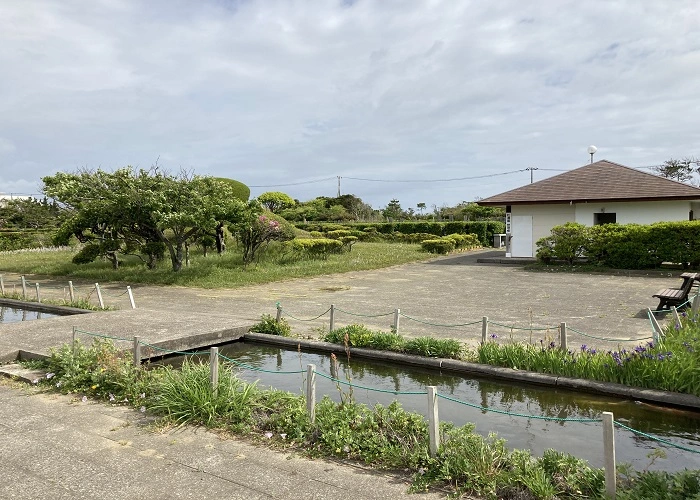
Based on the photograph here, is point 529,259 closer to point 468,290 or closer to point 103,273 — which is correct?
point 468,290

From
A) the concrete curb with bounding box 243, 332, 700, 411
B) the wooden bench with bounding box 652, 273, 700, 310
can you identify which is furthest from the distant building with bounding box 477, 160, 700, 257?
the concrete curb with bounding box 243, 332, 700, 411

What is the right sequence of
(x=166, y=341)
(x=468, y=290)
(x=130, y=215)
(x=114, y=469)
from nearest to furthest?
(x=114, y=469)
(x=166, y=341)
(x=468, y=290)
(x=130, y=215)

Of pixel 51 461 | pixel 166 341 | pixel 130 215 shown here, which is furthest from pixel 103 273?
pixel 51 461

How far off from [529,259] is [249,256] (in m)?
12.2

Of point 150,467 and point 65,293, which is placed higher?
point 65,293

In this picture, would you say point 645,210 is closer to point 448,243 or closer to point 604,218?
point 604,218

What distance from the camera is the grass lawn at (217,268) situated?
55.6ft

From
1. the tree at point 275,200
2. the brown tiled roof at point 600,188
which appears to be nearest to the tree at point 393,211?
the tree at point 275,200

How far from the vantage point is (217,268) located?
18.6 m

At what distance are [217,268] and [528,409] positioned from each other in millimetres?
14494

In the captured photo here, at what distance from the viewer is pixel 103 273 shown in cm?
1850

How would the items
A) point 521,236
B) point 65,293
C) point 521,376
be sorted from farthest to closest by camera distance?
point 521,236 → point 65,293 → point 521,376

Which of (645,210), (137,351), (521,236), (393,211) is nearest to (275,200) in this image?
(393,211)

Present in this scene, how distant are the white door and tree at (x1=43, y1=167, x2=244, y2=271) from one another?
13.0 meters
